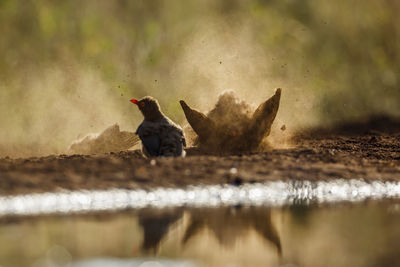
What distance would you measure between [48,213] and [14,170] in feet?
5.07

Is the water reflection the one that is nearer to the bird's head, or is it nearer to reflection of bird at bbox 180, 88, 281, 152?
the bird's head

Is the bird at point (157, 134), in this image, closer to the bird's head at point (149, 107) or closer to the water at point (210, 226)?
the bird's head at point (149, 107)

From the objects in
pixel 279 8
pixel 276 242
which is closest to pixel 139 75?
pixel 279 8

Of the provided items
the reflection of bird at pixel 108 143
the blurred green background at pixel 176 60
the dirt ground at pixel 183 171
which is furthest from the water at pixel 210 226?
the blurred green background at pixel 176 60

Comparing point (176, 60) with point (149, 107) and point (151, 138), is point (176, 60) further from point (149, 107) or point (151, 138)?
point (151, 138)

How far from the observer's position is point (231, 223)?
567 cm

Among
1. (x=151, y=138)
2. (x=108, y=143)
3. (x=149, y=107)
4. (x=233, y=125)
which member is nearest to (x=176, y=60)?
(x=108, y=143)

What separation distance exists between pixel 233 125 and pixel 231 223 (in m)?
4.15

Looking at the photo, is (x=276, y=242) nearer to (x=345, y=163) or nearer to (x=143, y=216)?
(x=143, y=216)

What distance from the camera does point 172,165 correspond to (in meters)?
7.50

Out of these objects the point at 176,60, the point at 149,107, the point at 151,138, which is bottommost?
the point at 151,138

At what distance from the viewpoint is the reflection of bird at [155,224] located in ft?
16.5

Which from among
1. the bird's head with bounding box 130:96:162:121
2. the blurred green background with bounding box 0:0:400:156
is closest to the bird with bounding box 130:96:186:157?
the bird's head with bounding box 130:96:162:121

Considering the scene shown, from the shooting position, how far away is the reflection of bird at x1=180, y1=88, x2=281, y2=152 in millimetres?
9602
